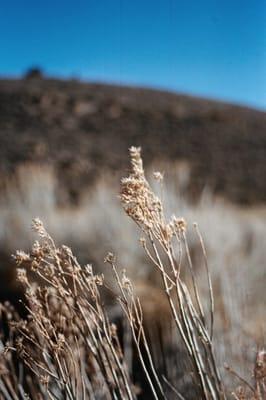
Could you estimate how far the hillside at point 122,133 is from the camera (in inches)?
639

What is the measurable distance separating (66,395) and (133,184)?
577mm

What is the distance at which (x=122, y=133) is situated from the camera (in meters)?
19.9

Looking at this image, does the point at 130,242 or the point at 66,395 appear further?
the point at 130,242

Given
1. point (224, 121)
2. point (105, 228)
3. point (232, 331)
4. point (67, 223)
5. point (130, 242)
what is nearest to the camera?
point (232, 331)

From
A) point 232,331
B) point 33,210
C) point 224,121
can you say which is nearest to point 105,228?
point 33,210

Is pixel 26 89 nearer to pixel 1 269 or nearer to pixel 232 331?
pixel 1 269

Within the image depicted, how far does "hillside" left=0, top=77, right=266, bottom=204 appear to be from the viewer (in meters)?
16.2

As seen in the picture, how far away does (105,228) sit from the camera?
6516 millimetres

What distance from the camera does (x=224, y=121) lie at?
21781 mm

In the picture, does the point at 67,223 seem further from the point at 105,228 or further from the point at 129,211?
the point at 129,211

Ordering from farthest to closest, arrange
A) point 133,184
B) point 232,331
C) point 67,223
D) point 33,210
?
point 33,210
point 67,223
point 232,331
point 133,184

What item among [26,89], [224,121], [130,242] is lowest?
[130,242]

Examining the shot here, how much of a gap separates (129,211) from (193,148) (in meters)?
17.7

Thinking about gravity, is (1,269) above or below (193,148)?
below
